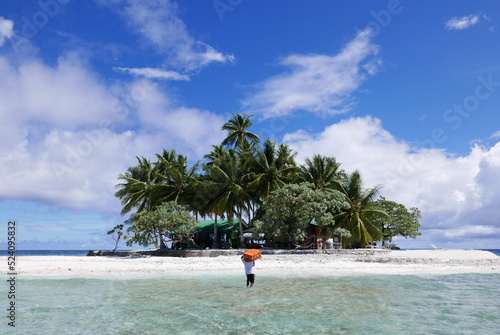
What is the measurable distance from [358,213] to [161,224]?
48.0 feet

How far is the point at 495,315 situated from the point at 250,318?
5.67 m

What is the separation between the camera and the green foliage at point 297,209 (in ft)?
85.7

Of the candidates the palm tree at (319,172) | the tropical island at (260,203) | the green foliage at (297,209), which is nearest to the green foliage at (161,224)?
the tropical island at (260,203)

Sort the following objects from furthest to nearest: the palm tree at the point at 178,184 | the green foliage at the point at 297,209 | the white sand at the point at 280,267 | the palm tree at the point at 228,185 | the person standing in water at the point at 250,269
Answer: the palm tree at the point at 178,184, the palm tree at the point at 228,185, the green foliage at the point at 297,209, the white sand at the point at 280,267, the person standing in water at the point at 250,269

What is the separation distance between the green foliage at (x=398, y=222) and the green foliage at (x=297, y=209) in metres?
9.35

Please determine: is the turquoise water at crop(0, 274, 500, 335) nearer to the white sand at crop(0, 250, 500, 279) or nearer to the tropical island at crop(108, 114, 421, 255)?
the white sand at crop(0, 250, 500, 279)

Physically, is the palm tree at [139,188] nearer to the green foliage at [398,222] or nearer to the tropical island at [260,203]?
the tropical island at [260,203]

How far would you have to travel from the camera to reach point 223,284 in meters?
14.0

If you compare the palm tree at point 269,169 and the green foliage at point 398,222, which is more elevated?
the palm tree at point 269,169

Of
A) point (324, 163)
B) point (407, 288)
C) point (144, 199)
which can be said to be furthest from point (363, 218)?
point (144, 199)

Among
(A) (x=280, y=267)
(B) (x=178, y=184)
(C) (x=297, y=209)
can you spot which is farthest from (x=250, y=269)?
(B) (x=178, y=184)

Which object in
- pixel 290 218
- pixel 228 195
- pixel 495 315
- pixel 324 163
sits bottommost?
pixel 495 315

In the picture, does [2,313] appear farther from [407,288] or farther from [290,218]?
[290,218]

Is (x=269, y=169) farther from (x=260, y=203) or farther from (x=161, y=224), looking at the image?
(x=161, y=224)
